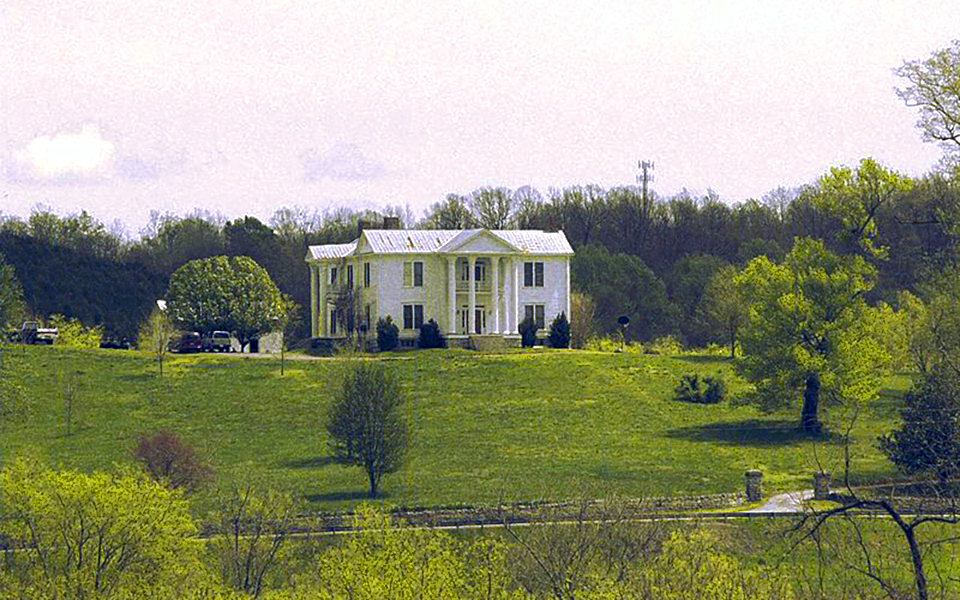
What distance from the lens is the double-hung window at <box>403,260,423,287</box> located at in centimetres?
7612

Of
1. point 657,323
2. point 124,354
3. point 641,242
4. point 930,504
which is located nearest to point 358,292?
point 124,354

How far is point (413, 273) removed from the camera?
250ft

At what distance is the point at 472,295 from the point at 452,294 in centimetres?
91

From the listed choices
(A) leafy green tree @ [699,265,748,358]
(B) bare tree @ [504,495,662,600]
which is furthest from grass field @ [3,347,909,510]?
(B) bare tree @ [504,495,662,600]

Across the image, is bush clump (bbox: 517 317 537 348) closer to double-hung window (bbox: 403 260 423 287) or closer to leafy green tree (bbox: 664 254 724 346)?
double-hung window (bbox: 403 260 423 287)

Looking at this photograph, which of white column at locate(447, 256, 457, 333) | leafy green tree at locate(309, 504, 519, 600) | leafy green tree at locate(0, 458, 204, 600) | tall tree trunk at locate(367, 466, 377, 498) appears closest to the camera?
leafy green tree at locate(309, 504, 519, 600)

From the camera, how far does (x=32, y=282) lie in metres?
92.2

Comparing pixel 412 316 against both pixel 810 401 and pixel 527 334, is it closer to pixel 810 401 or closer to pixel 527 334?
pixel 527 334

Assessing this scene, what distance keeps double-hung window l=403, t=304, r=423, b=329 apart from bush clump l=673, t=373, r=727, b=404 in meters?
15.7

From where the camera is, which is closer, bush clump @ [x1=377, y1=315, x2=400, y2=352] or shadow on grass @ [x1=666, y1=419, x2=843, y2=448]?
shadow on grass @ [x1=666, y1=419, x2=843, y2=448]

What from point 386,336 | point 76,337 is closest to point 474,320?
point 386,336

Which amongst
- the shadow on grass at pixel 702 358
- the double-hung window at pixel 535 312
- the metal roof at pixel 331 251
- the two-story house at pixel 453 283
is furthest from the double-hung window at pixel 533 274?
the metal roof at pixel 331 251

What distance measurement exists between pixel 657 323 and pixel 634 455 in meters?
41.4

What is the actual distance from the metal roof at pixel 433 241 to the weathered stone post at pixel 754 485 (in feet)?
106
